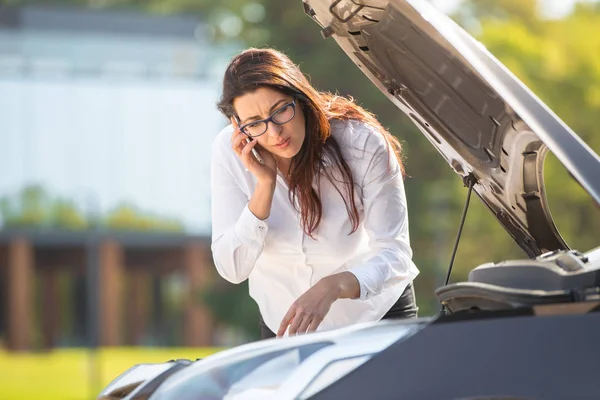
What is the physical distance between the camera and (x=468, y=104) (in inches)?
111

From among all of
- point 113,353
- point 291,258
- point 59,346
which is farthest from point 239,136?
point 59,346

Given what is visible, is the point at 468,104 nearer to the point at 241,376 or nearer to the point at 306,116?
the point at 306,116

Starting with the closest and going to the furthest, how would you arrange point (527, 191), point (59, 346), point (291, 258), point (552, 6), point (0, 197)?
point (527, 191) → point (291, 258) → point (0, 197) → point (59, 346) → point (552, 6)

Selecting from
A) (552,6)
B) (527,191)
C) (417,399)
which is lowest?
(417,399)

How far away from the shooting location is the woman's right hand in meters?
3.23

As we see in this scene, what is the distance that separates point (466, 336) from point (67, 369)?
87.0 feet

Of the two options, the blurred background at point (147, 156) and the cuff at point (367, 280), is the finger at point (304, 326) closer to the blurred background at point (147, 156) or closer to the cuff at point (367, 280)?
the cuff at point (367, 280)

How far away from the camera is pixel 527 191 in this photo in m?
3.10

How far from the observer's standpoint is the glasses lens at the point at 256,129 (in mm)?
3157

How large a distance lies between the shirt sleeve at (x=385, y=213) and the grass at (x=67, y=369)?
18.0 meters

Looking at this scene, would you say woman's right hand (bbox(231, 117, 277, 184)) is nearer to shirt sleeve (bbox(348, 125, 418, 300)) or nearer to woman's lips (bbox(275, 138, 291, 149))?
woman's lips (bbox(275, 138, 291, 149))

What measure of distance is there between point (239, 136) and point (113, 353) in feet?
90.3

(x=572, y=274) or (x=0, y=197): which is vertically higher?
(x=0, y=197)

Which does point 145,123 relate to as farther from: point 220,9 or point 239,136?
point 239,136
